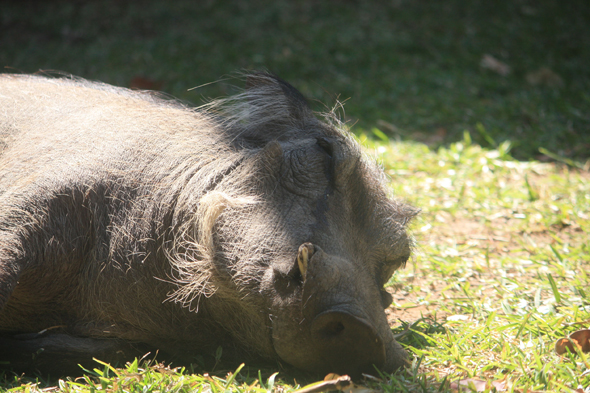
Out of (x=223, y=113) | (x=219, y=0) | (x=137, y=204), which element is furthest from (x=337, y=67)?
(x=137, y=204)

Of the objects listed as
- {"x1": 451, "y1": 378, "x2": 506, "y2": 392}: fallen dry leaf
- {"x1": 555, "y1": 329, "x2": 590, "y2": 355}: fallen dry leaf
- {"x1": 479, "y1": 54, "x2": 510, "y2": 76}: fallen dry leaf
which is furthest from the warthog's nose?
{"x1": 479, "y1": 54, "x2": 510, "y2": 76}: fallen dry leaf

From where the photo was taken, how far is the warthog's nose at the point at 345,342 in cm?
164

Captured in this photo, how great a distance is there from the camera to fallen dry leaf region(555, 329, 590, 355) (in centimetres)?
199

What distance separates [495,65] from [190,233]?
551 cm

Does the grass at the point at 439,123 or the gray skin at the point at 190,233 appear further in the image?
the grass at the point at 439,123

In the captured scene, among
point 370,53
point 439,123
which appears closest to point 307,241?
point 439,123

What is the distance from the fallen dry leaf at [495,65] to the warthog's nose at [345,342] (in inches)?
216

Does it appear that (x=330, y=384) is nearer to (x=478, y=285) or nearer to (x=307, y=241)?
(x=307, y=241)

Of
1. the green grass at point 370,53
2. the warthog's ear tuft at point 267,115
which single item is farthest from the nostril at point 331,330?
the green grass at point 370,53

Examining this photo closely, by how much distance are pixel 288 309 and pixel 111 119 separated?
1207 mm

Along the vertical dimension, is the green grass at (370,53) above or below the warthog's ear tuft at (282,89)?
below

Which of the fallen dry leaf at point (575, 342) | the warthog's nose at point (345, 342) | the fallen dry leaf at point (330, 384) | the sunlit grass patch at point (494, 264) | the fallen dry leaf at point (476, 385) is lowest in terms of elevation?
the sunlit grass patch at point (494, 264)

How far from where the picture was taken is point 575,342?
1988 millimetres

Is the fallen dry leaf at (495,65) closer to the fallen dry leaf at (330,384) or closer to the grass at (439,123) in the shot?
the grass at (439,123)
